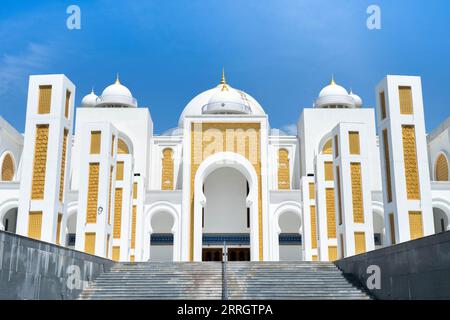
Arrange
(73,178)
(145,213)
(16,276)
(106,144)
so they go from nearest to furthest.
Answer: (16,276)
(106,144)
(145,213)
(73,178)

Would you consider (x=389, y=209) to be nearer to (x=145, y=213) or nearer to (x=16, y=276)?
(x=16, y=276)

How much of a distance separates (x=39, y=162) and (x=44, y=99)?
1308mm

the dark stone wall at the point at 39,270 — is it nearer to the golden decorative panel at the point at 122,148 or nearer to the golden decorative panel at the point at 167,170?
the golden decorative panel at the point at 122,148

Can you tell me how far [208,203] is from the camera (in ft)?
76.5

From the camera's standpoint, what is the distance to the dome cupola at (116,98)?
24.0 meters

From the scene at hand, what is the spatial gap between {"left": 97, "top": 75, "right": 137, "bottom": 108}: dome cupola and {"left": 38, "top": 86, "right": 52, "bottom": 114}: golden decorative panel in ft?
42.9

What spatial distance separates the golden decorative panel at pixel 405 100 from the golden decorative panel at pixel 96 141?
7.78 m

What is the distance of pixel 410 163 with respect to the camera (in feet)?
35.5

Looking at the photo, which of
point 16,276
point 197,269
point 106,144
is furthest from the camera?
point 106,144

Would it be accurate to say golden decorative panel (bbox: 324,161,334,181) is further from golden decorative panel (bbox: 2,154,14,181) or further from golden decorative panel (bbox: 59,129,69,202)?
golden decorative panel (bbox: 2,154,14,181)

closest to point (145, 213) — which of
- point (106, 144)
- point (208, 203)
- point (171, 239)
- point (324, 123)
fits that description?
point (171, 239)

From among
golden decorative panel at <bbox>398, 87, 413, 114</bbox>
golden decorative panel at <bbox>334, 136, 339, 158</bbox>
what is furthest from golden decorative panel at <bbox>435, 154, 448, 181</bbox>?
golden decorative panel at <bbox>398, 87, 413, 114</bbox>
